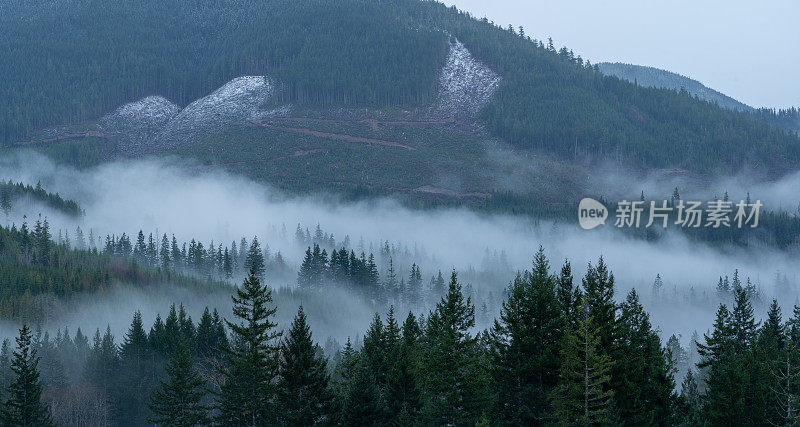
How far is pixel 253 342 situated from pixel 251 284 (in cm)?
391

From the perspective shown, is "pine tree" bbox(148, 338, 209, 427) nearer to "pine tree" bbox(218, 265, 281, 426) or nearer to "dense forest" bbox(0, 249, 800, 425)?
"dense forest" bbox(0, 249, 800, 425)

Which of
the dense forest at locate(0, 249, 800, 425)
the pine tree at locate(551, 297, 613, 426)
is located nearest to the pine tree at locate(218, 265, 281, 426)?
the dense forest at locate(0, 249, 800, 425)

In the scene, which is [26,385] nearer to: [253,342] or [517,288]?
[253,342]

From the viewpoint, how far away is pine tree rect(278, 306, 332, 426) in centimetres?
5309

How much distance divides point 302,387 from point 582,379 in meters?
17.3

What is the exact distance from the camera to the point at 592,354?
47.4 m

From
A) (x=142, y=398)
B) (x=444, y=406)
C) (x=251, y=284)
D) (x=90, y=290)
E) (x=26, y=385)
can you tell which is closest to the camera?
(x=444, y=406)

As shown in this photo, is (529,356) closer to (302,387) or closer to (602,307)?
(602,307)

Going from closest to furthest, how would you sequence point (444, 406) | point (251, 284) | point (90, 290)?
point (444, 406) → point (251, 284) → point (90, 290)

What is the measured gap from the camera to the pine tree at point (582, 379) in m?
46.8

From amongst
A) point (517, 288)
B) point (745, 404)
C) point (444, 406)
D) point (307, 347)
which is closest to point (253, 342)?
point (307, 347)

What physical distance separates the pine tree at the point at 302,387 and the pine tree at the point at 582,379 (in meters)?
14.5

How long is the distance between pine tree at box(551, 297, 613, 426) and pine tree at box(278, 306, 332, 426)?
1454cm

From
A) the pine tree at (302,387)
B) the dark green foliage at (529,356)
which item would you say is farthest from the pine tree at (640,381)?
the pine tree at (302,387)
